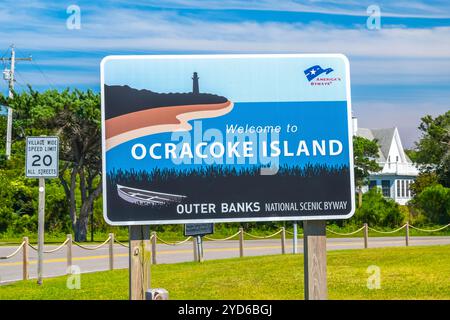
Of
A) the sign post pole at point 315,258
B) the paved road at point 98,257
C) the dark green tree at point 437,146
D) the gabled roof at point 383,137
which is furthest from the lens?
the gabled roof at point 383,137

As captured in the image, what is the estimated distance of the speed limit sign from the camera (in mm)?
15906

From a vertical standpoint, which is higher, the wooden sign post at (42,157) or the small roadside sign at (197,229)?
the wooden sign post at (42,157)

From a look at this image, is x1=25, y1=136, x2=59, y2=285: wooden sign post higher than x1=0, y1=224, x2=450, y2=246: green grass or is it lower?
higher

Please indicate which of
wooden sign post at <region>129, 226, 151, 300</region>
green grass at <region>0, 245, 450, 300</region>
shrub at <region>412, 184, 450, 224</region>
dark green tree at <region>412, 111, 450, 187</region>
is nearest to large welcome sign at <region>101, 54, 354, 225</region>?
wooden sign post at <region>129, 226, 151, 300</region>

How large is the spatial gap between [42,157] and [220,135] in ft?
28.4

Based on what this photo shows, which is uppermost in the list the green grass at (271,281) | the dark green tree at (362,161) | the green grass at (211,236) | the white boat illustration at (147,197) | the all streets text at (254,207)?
the dark green tree at (362,161)

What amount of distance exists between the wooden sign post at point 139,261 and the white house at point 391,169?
7197 centimetres

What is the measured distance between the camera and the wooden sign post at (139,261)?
810 cm

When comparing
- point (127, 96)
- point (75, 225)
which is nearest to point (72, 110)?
point (75, 225)

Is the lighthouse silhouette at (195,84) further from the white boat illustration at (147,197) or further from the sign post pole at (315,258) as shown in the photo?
the sign post pole at (315,258)

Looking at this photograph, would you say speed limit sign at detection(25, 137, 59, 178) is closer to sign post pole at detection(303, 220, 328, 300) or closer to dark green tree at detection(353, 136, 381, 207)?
sign post pole at detection(303, 220, 328, 300)

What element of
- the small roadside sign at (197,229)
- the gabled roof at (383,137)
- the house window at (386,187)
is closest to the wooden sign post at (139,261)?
the small roadside sign at (197,229)

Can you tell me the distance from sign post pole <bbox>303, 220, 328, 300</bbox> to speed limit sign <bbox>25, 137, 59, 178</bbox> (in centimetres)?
866
